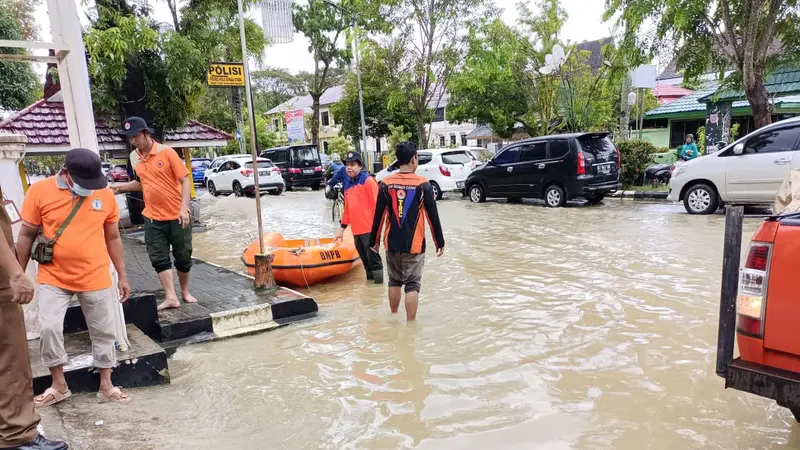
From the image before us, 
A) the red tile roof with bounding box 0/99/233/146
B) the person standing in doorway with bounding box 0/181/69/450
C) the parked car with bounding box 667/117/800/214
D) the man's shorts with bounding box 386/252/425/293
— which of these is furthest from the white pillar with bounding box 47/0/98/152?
the parked car with bounding box 667/117/800/214

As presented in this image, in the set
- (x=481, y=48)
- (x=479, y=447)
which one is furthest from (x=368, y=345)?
(x=481, y=48)

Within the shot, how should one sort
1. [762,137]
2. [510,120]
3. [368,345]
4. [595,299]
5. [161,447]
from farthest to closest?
[510,120]
[762,137]
[595,299]
[368,345]
[161,447]

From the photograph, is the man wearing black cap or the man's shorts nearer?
the man wearing black cap

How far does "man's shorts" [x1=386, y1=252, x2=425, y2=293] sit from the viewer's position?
491 cm

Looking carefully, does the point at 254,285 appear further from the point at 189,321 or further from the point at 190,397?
the point at 190,397

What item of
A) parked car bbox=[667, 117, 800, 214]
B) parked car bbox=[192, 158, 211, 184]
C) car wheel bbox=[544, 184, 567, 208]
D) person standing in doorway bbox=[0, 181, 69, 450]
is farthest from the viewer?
parked car bbox=[192, 158, 211, 184]

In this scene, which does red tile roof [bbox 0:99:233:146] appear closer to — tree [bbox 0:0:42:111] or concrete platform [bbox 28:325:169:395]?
tree [bbox 0:0:42:111]

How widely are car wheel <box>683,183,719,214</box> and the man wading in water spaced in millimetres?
9576

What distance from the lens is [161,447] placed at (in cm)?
303

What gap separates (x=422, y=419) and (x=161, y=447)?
5.07ft

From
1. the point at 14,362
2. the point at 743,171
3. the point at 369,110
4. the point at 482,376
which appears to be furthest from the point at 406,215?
the point at 369,110

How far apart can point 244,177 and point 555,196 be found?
1214 cm

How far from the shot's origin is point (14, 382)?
8.33 ft

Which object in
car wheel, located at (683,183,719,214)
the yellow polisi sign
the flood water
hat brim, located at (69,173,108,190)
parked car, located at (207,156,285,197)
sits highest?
the yellow polisi sign
